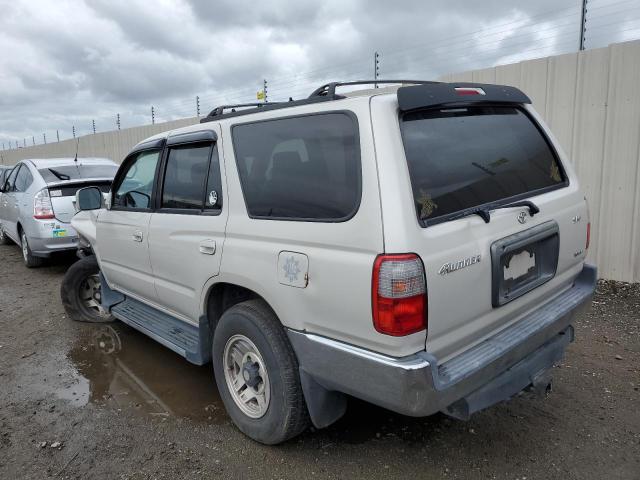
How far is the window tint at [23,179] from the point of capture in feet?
24.7

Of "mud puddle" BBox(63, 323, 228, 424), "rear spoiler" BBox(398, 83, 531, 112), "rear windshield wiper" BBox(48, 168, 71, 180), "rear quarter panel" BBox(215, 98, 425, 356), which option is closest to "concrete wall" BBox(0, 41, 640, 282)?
"rear spoiler" BBox(398, 83, 531, 112)

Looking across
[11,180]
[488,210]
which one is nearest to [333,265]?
[488,210]

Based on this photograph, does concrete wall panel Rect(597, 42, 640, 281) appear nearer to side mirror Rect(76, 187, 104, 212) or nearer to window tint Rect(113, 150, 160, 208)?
window tint Rect(113, 150, 160, 208)

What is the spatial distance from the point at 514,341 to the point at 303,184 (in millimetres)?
1325

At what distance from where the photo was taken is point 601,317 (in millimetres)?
4566

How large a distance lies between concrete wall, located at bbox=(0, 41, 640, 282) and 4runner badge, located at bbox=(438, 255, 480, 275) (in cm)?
376

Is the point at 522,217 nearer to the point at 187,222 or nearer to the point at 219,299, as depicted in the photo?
the point at 219,299

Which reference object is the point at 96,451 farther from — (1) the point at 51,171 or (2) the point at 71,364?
(1) the point at 51,171

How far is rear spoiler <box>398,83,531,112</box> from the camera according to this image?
2.18 meters

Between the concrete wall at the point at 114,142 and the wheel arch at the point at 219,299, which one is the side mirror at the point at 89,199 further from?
the concrete wall at the point at 114,142

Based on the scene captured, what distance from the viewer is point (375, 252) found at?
2.03 meters

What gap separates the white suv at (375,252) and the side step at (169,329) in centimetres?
2

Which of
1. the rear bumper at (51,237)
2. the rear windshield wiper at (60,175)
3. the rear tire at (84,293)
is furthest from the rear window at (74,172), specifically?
the rear tire at (84,293)

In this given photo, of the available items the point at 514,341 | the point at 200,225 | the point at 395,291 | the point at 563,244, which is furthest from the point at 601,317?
the point at 200,225
